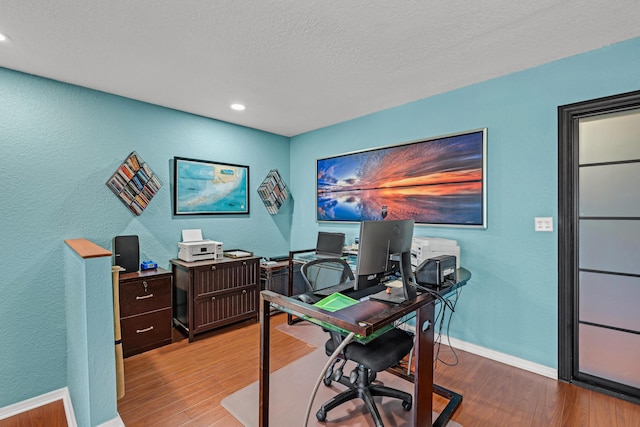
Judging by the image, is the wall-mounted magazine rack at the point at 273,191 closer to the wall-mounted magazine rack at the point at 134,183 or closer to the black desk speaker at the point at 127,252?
the wall-mounted magazine rack at the point at 134,183

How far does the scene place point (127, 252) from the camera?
2930 mm

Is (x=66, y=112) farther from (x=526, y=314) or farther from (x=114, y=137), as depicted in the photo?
(x=526, y=314)

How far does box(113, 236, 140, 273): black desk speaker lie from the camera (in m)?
2.88

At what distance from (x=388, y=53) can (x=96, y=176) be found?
111 inches

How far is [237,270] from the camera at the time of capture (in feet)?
11.0

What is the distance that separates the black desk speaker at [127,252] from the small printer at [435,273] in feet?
8.85

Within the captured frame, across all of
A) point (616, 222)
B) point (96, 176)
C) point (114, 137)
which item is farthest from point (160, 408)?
point (616, 222)

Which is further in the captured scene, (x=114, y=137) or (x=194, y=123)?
(x=194, y=123)

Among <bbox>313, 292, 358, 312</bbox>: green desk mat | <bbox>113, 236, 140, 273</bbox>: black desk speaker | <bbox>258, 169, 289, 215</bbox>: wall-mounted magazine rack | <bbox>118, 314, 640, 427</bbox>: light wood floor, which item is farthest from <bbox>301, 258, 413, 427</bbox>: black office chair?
<bbox>258, 169, 289, 215</bbox>: wall-mounted magazine rack

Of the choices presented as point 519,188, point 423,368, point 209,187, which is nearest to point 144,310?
point 209,187

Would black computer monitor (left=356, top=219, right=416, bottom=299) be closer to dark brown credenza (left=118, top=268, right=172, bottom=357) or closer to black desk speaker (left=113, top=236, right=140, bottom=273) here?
dark brown credenza (left=118, top=268, right=172, bottom=357)

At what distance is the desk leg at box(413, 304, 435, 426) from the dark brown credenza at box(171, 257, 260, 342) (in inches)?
90.5

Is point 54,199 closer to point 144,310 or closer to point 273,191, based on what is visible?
point 144,310

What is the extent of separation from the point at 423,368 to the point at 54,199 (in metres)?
3.14
